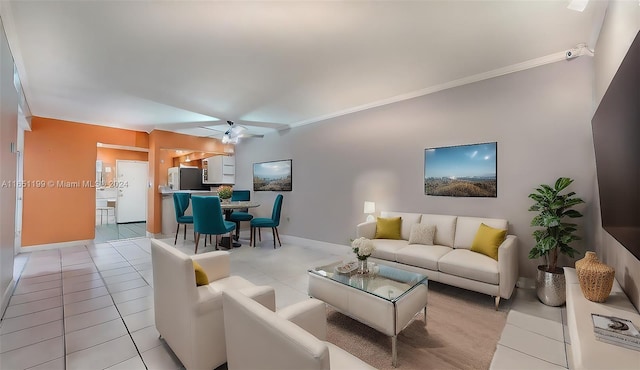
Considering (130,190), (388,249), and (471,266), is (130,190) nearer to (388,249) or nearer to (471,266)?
(388,249)

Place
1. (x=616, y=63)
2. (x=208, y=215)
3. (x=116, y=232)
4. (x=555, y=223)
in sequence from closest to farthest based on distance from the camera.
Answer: (x=616, y=63) < (x=555, y=223) < (x=208, y=215) < (x=116, y=232)

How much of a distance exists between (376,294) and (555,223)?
2015 millimetres

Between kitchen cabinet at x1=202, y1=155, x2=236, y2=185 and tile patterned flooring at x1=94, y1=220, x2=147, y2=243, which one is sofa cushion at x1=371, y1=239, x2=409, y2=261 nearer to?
kitchen cabinet at x1=202, y1=155, x2=236, y2=185

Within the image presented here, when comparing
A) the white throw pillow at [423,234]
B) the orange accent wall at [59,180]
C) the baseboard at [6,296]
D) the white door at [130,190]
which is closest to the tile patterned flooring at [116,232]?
the white door at [130,190]

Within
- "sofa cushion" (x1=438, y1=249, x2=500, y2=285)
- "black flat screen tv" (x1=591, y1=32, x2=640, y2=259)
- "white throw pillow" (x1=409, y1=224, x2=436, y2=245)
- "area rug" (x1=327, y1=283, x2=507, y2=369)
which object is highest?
"black flat screen tv" (x1=591, y1=32, x2=640, y2=259)

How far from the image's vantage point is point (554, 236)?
8.61ft

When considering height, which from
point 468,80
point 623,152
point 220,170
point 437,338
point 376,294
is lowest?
point 437,338

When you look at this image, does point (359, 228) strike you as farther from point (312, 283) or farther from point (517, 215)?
point (517, 215)

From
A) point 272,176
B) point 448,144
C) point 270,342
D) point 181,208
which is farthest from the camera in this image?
point 272,176

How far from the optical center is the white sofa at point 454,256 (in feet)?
8.45

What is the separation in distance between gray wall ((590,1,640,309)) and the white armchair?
2394mm

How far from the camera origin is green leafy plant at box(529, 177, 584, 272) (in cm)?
256

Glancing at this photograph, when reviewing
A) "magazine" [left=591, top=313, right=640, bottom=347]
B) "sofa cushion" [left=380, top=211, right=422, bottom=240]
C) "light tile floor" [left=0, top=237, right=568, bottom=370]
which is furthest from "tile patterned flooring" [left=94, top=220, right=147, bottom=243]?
"magazine" [left=591, top=313, right=640, bottom=347]

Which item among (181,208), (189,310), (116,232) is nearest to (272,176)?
(181,208)
